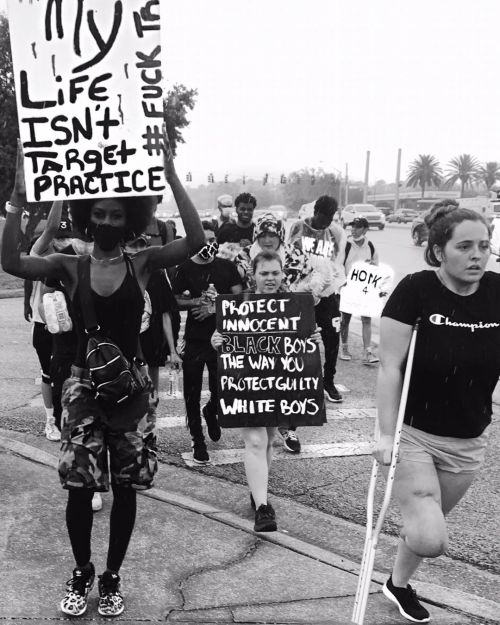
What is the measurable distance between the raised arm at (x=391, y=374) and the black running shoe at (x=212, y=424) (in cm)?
256

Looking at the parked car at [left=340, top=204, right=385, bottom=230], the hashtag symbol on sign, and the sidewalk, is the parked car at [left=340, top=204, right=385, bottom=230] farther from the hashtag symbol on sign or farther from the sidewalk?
the hashtag symbol on sign

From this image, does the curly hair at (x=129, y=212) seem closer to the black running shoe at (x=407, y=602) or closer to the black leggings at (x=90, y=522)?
the black leggings at (x=90, y=522)

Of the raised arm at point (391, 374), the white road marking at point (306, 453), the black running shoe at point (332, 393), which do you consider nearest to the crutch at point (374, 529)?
the raised arm at point (391, 374)

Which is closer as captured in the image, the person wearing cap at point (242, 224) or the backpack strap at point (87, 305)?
the backpack strap at point (87, 305)

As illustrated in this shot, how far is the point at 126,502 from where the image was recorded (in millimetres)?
3232

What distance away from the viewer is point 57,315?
14.5 ft

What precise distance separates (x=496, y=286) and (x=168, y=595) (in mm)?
2052

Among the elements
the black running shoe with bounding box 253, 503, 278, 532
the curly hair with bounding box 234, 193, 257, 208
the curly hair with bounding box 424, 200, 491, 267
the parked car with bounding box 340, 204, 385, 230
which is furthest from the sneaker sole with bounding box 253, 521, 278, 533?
the parked car with bounding box 340, 204, 385, 230

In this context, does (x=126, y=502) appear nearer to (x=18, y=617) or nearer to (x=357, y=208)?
(x=18, y=617)

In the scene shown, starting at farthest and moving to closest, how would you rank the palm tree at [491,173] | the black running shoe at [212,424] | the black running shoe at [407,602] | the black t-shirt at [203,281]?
1. the palm tree at [491,173]
2. the black running shoe at [212,424]
3. the black t-shirt at [203,281]
4. the black running shoe at [407,602]

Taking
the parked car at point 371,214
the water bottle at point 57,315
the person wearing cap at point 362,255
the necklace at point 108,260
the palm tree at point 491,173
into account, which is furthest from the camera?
the palm tree at point 491,173

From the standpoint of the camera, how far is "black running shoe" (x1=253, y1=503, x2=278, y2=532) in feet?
13.5

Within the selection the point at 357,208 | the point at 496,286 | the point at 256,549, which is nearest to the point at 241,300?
the point at 256,549

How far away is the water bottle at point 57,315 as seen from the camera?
4.39 m
